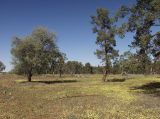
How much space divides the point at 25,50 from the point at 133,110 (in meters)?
57.6

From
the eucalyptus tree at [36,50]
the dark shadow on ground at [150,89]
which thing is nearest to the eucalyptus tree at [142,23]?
the dark shadow on ground at [150,89]

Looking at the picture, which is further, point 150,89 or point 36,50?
point 36,50

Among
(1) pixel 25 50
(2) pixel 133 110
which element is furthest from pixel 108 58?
(2) pixel 133 110

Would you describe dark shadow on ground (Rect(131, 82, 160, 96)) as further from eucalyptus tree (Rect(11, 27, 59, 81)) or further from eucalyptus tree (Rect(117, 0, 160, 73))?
eucalyptus tree (Rect(11, 27, 59, 81))

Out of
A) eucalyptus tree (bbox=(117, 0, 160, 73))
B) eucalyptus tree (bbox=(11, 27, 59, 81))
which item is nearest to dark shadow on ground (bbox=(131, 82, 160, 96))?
eucalyptus tree (bbox=(117, 0, 160, 73))

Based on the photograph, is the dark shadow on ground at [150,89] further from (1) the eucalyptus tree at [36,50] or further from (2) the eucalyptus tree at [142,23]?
(1) the eucalyptus tree at [36,50]

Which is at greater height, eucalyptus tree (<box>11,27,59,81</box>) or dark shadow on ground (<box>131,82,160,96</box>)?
eucalyptus tree (<box>11,27,59,81</box>)

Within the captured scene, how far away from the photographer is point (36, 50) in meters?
78.6

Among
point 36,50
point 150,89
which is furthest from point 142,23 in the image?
point 36,50

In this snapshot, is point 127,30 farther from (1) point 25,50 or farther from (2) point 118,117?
(1) point 25,50

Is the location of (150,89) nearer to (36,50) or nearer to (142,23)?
(142,23)

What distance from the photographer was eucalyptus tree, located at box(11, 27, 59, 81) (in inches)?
3108

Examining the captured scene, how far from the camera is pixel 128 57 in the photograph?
44.6m

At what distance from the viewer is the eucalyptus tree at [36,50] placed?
259ft
